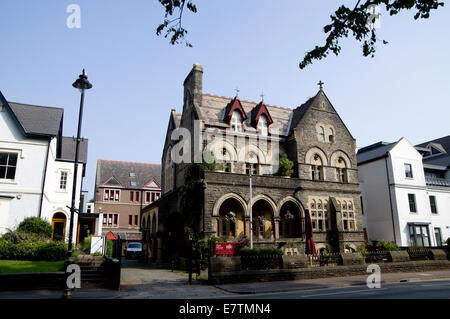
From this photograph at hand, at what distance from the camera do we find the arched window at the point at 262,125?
3001cm

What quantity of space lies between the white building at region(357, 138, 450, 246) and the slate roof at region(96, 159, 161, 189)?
35.3 metres

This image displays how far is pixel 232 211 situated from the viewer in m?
25.7

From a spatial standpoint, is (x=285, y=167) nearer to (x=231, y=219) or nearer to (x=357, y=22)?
(x=231, y=219)

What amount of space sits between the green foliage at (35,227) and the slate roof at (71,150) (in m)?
8.92

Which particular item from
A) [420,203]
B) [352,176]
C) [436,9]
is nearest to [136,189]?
[352,176]

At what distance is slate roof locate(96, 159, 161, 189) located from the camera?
2186 inches

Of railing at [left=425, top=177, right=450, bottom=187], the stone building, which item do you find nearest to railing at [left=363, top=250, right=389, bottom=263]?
the stone building

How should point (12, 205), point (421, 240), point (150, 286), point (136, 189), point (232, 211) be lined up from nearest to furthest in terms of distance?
point (150, 286)
point (12, 205)
point (232, 211)
point (421, 240)
point (136, 189)

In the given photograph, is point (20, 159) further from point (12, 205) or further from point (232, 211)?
point (232, 211)

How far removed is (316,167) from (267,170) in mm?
4606

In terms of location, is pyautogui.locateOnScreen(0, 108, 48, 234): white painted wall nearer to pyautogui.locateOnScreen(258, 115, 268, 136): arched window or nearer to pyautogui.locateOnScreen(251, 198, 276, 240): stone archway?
pyautogui.locateOnScreen(251, 198, 276, 240): stone archway

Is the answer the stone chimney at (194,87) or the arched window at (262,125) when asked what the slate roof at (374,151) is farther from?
the stone chimney at (194,87)

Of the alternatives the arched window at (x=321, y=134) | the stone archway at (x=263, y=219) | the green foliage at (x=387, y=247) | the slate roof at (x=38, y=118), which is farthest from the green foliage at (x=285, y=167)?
the slate roof at (x=38, y=118)
